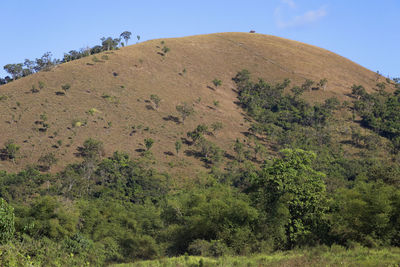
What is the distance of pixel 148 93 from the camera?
330 feet

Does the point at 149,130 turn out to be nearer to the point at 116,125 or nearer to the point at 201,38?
the point at 116,125

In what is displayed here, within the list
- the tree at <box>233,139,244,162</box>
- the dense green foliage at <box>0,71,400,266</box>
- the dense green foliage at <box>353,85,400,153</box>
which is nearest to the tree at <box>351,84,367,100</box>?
the dense green foliage at <box>353,85,400,153</box>

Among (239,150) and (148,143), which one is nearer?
(148,143)

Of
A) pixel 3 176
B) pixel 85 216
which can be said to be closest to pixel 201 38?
pixel 3 176

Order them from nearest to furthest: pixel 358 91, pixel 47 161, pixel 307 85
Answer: pixel 47 161 < pixel 358 91 < pixel 307 85

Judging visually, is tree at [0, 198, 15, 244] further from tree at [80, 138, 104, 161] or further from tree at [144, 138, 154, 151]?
tree at [144, 138, 154, 151]

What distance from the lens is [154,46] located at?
131 meters

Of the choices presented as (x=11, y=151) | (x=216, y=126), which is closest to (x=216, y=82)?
(x=216, y=126)

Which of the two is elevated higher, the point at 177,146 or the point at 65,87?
the point at 65,87

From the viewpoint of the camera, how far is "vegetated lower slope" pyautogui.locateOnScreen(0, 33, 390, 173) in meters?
79.1

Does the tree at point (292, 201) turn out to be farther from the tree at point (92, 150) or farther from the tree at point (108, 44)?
the tree at point (108, 44)

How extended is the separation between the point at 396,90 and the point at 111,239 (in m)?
107

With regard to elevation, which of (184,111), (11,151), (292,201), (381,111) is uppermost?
(381,111)

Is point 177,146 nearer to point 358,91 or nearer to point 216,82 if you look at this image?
point 216,82
